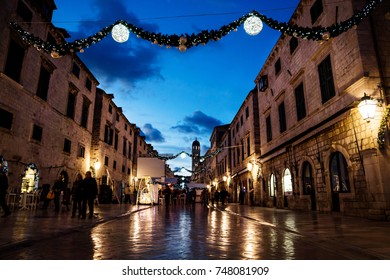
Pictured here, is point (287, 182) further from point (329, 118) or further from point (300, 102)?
point (329, 118)

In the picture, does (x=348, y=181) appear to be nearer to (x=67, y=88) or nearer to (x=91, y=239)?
(x=91, y=239)

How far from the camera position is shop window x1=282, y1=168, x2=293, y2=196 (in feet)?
54.0

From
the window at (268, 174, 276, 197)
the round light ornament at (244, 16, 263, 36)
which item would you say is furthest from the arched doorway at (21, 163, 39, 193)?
the window at (268, 174, 276, 197)

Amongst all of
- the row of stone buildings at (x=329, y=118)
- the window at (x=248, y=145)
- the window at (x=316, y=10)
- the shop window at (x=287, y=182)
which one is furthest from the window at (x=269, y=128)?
the window at (x=316, y=10)

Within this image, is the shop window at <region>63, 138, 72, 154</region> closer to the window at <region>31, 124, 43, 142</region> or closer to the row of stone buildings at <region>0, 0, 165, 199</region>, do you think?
the row of stone buildings at <region>0, 0, 165, 199</region>

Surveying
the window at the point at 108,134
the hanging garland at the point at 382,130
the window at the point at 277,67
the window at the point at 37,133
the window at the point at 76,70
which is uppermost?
the window at the point at 76,70

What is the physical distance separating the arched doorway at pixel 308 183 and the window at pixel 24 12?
17468 mm

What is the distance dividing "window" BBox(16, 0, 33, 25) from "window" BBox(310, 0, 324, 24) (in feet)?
50.9

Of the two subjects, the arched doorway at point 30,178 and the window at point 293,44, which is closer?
the arched doorway at point 30,178

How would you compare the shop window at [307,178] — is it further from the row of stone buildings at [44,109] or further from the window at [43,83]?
the window at [43,83]

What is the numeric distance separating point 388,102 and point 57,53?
40.1 ft

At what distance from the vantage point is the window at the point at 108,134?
2784cm

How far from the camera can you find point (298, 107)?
15961mm

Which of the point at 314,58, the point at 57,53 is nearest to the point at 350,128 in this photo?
the point at 314,58
